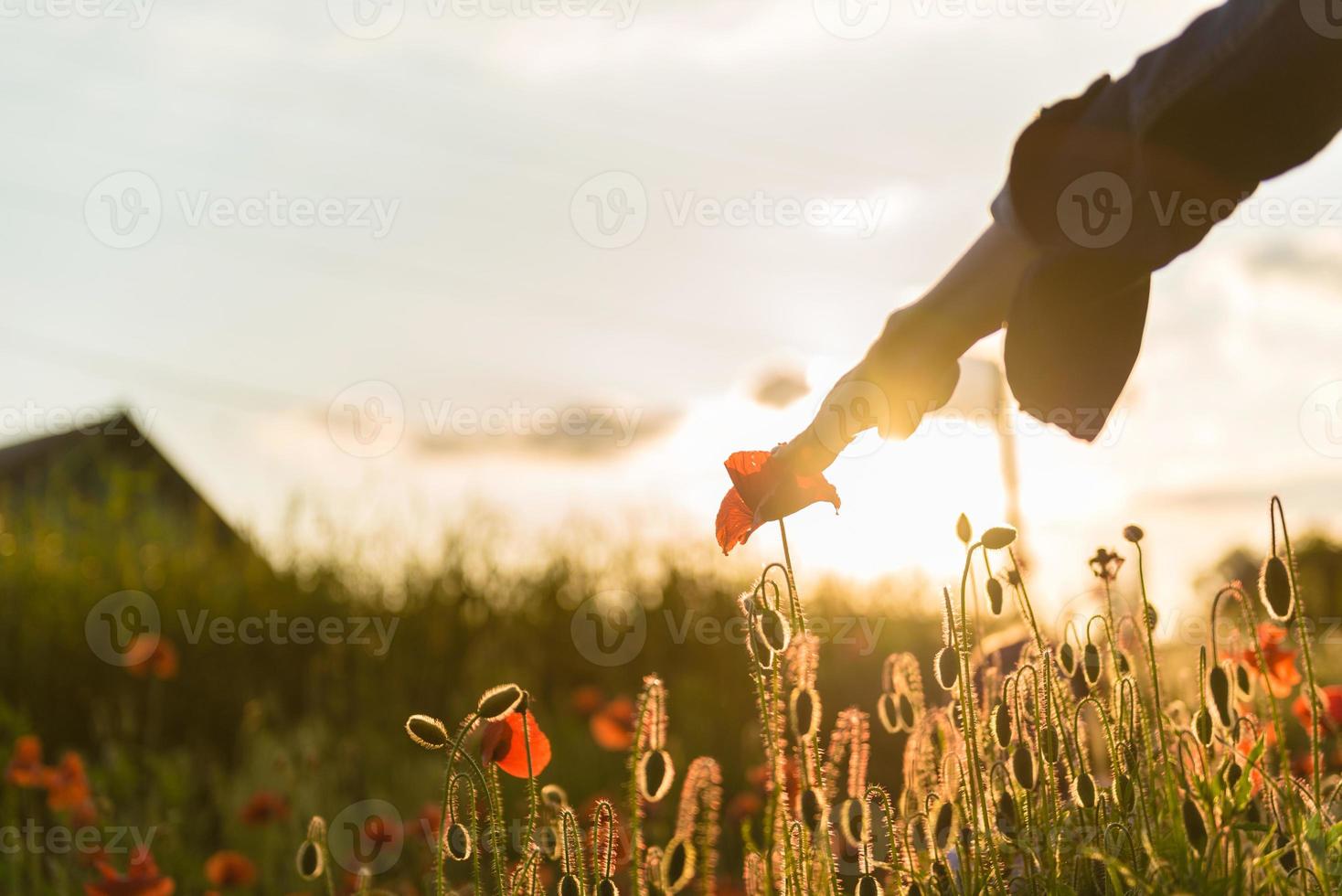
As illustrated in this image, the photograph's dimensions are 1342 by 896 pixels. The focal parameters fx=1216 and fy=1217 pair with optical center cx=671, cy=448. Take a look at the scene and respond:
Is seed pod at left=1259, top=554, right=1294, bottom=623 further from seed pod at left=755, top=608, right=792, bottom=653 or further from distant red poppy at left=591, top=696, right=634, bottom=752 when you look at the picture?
distant red poppy at left=591, top=696, right=634, bottom=752

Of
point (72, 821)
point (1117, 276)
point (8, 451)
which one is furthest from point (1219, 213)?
point (8, 451)

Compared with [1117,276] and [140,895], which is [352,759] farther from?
[1117,276]

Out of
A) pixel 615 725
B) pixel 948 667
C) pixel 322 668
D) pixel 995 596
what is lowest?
pixel 948 667

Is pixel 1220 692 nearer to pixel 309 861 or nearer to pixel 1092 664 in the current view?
pixel 1092 664

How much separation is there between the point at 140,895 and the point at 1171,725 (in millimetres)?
2420

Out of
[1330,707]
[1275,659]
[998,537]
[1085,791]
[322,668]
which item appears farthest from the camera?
[322,668]

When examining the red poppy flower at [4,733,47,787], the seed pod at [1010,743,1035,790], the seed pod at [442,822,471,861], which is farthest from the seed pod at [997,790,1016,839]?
the red poppy flower at [4,733,47,787]

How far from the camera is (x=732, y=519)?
5.60 ft

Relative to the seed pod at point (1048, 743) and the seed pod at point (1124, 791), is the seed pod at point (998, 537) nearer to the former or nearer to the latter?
the seed pod at point (1048, 743)

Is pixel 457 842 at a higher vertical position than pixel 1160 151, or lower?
lower

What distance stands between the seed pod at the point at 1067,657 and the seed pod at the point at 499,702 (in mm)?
930

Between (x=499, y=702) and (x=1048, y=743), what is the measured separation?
79cm

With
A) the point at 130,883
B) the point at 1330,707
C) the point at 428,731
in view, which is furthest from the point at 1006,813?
the point at 130,883

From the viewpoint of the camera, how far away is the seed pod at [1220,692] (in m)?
1.85
